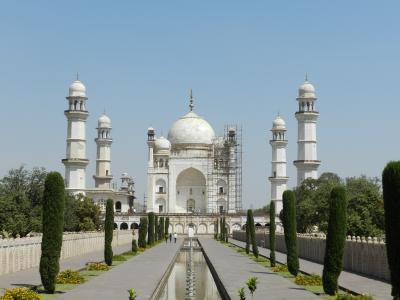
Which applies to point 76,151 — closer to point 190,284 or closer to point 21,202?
point 21,202

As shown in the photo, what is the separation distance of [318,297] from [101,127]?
234ft

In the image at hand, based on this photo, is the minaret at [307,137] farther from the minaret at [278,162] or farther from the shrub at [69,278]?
the shrub at [69,278]

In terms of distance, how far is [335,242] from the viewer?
15.2 m

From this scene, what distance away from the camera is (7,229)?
3262 centimetres

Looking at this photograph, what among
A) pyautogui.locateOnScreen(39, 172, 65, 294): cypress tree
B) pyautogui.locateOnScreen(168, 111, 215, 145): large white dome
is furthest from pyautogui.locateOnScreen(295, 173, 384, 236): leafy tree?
pyautogui.locateOnScreen(168, 111, 215, 145): large white dome

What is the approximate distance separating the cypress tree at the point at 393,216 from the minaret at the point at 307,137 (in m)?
57.7

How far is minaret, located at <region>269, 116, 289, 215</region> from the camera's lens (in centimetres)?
7712

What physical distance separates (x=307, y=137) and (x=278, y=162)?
9765mm

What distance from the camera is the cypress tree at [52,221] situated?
15531 mm

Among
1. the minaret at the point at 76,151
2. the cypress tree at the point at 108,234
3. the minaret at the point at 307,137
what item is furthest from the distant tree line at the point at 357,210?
the minaret at the point at 76,151

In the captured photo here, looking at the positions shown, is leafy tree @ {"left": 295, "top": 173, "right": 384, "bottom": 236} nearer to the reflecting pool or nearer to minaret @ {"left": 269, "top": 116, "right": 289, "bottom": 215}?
the reflecting pool

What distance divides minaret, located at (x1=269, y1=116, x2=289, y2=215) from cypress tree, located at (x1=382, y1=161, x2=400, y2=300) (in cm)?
6458

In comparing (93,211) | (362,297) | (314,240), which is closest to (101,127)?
(93,211)

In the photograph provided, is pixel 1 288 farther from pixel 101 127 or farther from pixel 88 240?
pixel 101 127
